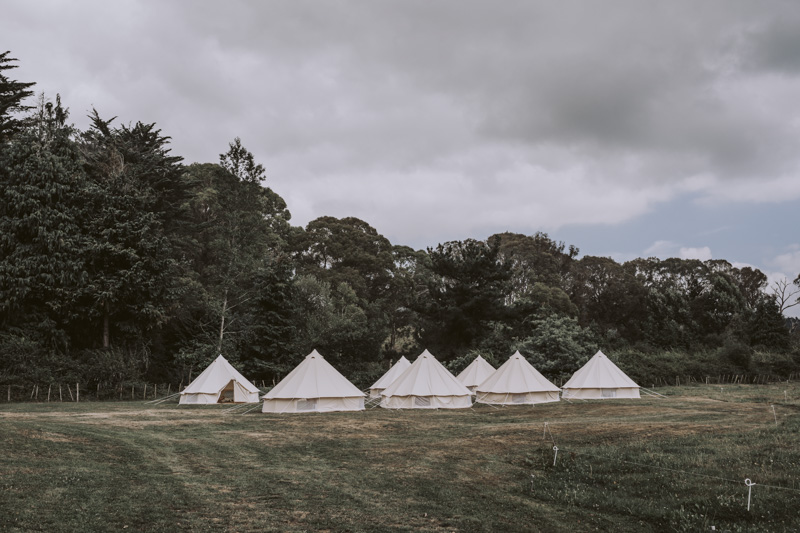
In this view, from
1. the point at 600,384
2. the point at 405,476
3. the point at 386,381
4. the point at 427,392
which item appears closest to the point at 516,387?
the point at 427,392

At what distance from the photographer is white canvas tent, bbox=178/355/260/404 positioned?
3044 cm

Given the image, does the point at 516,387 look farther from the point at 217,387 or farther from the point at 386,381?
the point at 217,387

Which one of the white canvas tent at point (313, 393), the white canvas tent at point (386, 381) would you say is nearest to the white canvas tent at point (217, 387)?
the white canvas tent at point (313, 393)

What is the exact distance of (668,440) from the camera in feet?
47.7

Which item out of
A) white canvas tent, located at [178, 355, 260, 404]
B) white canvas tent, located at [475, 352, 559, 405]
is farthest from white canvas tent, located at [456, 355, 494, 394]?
white canvas tent, located at [178, 355, 260, 404]

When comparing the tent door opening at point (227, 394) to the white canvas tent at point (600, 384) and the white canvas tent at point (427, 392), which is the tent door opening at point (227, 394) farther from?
the white canvas tent at point (600, 384)

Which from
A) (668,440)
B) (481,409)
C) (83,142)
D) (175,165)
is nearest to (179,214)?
(175,165)

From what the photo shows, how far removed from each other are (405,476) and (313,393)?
14555 mm

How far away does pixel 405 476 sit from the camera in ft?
39.5

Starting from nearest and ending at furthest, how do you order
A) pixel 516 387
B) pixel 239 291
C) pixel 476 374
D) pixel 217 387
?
pixel 516 387 → pixel 217 387 → pixel 476 374 → pixel 239 291

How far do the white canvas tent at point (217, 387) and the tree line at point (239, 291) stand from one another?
5854 millimetres

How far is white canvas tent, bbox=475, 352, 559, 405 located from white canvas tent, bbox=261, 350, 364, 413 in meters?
7.25

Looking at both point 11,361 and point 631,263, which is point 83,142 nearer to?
point 11,361

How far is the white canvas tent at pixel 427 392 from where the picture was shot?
27359 millimetres
